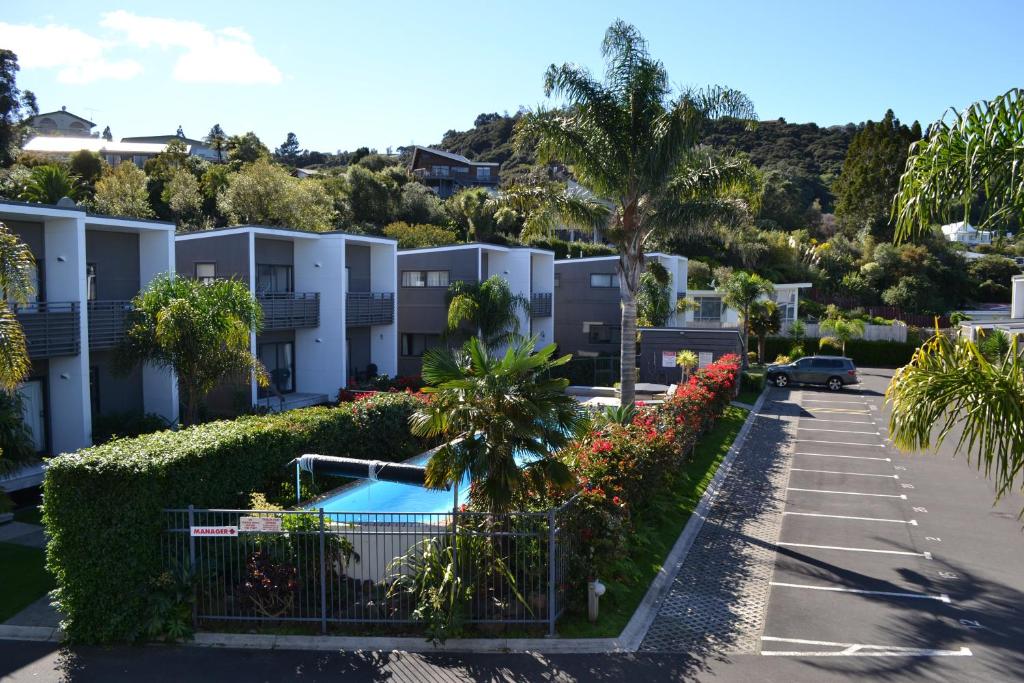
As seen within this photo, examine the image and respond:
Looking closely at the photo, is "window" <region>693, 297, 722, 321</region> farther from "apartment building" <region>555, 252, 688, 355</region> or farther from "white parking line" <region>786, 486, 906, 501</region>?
"white parking line" <region>786, 486, 906, 501</region>

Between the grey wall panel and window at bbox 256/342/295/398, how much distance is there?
6.12m

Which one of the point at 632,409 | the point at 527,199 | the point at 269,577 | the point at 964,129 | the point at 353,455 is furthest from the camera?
the point at 527,199

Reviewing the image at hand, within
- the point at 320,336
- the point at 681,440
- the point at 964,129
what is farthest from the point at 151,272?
the point at 964,129

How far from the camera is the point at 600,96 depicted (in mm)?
20516

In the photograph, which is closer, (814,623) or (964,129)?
(964,129)

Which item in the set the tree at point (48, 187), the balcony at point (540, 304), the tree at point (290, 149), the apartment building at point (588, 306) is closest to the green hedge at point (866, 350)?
the apartment building at point (588, 306)

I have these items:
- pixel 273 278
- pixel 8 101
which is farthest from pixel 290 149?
pixel 273 278

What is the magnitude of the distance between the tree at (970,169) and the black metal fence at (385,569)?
5.96m

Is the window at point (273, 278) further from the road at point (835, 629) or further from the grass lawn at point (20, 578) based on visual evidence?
the road at point (835, 629)

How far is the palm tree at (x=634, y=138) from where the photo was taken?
20125 mm

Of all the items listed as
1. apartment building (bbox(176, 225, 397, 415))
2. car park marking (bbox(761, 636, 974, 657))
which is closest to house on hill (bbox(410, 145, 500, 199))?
apartment building (bbox(176, 225, 397, 415))

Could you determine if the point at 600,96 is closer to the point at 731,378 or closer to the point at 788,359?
the point at 731,378

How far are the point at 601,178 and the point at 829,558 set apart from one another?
11.1 metres

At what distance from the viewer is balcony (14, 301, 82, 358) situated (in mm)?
17266
